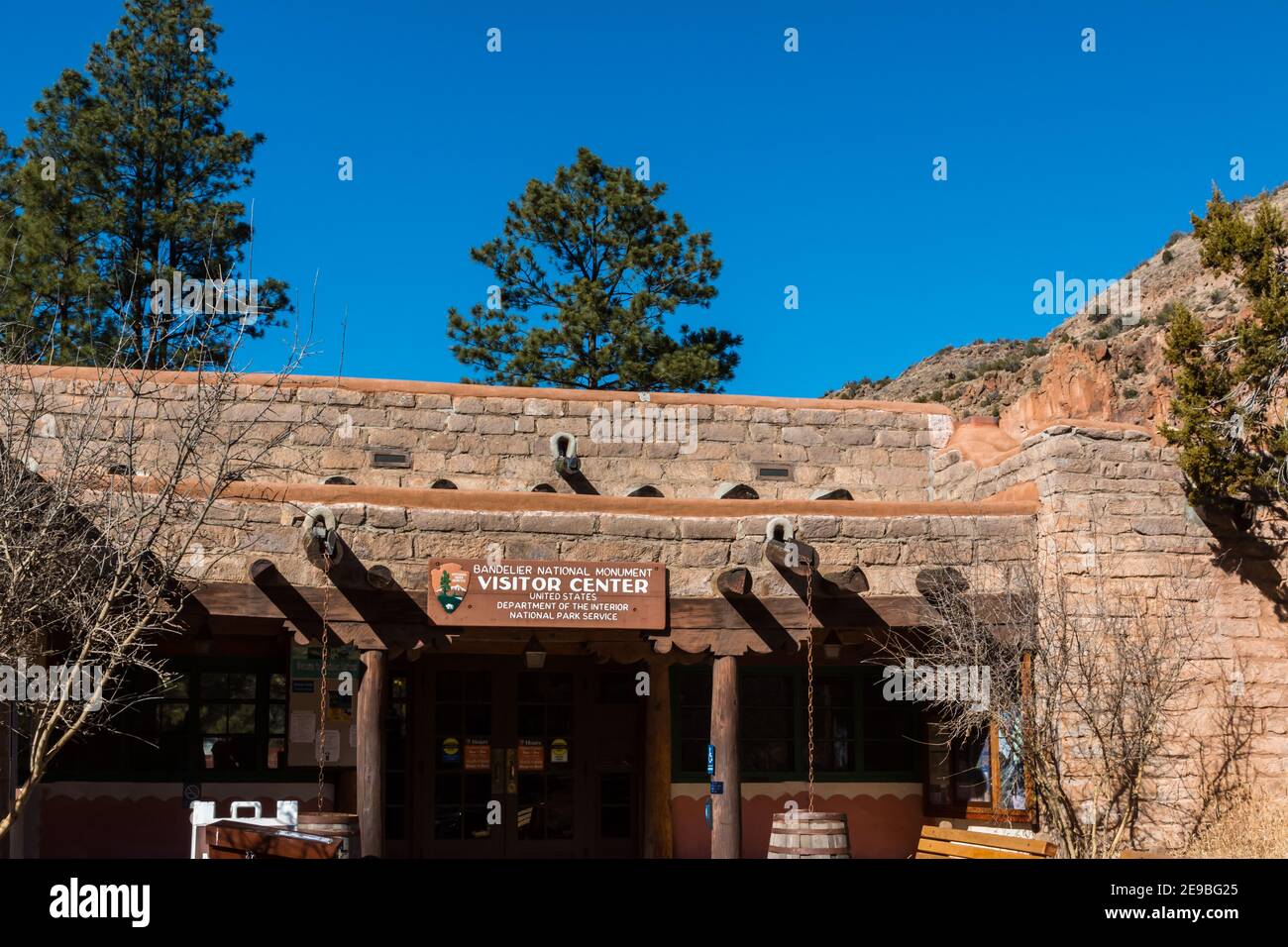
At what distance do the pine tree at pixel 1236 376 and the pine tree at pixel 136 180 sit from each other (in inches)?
689

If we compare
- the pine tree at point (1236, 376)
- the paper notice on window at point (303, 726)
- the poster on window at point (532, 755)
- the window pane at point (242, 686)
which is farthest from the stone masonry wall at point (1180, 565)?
the window pane at point (242, 686)

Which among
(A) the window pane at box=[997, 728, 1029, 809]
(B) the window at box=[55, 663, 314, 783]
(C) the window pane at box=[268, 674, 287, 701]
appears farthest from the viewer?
(C) the window pane at box=[268, 674, 287, 701]

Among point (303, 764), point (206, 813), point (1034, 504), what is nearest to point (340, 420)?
point (303, 764)

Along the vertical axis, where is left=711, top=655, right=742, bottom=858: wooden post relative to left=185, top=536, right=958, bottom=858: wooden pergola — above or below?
below

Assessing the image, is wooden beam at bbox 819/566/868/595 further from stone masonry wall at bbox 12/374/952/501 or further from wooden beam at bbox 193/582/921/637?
stone masonry wall at bbox 12/374/952/501

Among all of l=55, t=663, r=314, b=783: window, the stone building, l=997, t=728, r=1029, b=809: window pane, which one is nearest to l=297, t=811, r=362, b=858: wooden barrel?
the stone building

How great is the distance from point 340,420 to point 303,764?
13.2 ft

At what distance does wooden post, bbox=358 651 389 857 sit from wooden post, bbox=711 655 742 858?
2.84 metres

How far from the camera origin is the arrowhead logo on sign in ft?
38.8

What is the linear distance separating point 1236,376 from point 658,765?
281 inches

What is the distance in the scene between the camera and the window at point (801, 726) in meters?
15.2

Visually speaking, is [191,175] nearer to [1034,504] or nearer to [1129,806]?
[1034,504]

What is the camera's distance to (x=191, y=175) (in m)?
28.1

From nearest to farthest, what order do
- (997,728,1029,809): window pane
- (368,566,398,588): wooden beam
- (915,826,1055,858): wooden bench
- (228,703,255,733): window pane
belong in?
(915,826,1055,858): wooden bench < (368,566,398,588): wooden beam < (997,728,1029,809): window pane < (228,703,255,733): window pane
